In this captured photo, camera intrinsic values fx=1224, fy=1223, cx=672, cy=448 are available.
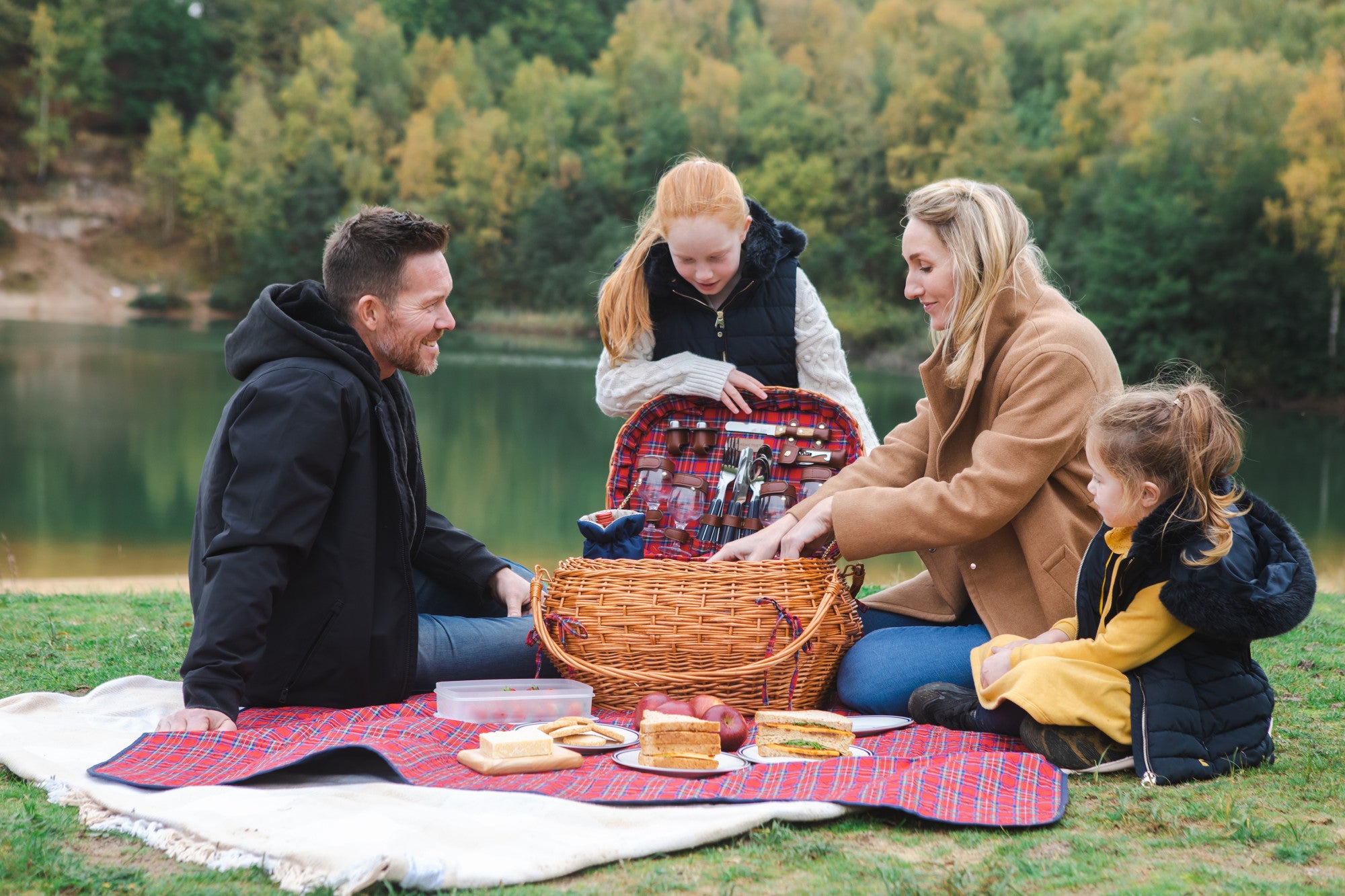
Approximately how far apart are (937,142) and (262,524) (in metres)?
43.3

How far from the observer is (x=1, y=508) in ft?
51.5

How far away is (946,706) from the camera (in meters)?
3.20

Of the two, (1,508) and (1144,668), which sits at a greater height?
(1144,668)

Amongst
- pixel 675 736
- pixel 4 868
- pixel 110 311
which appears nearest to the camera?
pixel 4 868

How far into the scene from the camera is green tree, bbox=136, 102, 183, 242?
1844 inches

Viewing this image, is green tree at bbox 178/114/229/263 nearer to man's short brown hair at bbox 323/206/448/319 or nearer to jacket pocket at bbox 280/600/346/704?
man's short brown hair at bbox 323/206/448/319

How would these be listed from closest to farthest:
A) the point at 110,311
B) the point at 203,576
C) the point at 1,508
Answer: the point at 203,576
the point at 1,508
the point at 110,311

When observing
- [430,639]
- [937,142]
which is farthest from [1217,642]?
[937,142]

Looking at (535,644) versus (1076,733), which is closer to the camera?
(1076,733)

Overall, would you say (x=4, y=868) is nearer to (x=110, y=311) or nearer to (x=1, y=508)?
(x=1, y=508)

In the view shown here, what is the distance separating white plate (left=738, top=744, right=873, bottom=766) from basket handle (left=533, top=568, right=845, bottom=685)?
30 centimetres

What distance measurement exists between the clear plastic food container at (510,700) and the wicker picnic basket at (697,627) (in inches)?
3.3

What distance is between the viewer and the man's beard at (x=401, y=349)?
3285mm

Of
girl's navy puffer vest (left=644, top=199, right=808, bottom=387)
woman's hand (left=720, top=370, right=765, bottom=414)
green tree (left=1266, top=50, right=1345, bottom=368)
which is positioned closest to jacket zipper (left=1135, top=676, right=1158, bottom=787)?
woman's hand (left=720, top=370, right=765, bottom=414)
